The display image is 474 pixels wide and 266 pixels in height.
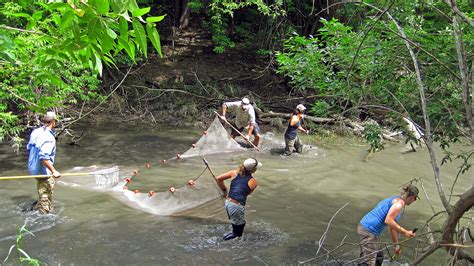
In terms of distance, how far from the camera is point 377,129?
531 cm

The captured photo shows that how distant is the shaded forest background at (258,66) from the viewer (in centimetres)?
206

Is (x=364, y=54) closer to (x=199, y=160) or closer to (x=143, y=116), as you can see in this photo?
(x=199, y=160)

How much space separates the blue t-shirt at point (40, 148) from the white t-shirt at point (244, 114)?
5.37 m

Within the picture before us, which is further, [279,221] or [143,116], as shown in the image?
[143,116]

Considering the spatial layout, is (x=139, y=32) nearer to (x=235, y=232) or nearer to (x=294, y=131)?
(x=235, y=232)

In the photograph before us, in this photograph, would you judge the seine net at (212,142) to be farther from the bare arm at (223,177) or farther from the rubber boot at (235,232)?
the rubber boot at (235,232)

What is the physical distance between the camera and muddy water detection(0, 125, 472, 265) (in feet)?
18.9

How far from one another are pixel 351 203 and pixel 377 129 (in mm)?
3103

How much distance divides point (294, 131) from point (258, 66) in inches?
316

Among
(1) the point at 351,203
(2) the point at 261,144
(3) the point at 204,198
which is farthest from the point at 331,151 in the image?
(3) the point at 204,198

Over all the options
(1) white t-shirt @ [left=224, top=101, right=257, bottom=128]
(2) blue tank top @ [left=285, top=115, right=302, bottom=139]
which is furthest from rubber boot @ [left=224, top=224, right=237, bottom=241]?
(2) blue tank top @ [left=285, top=115, right=302, bottom=139]

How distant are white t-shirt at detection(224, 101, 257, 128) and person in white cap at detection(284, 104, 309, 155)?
90 cm

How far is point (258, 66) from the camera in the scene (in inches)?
720

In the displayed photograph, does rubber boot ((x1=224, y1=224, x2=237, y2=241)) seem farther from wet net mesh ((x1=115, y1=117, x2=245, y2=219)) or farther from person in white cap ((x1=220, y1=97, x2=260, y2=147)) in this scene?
person in white cap ((x1=220, y1=97, x2=260, y2=147))
